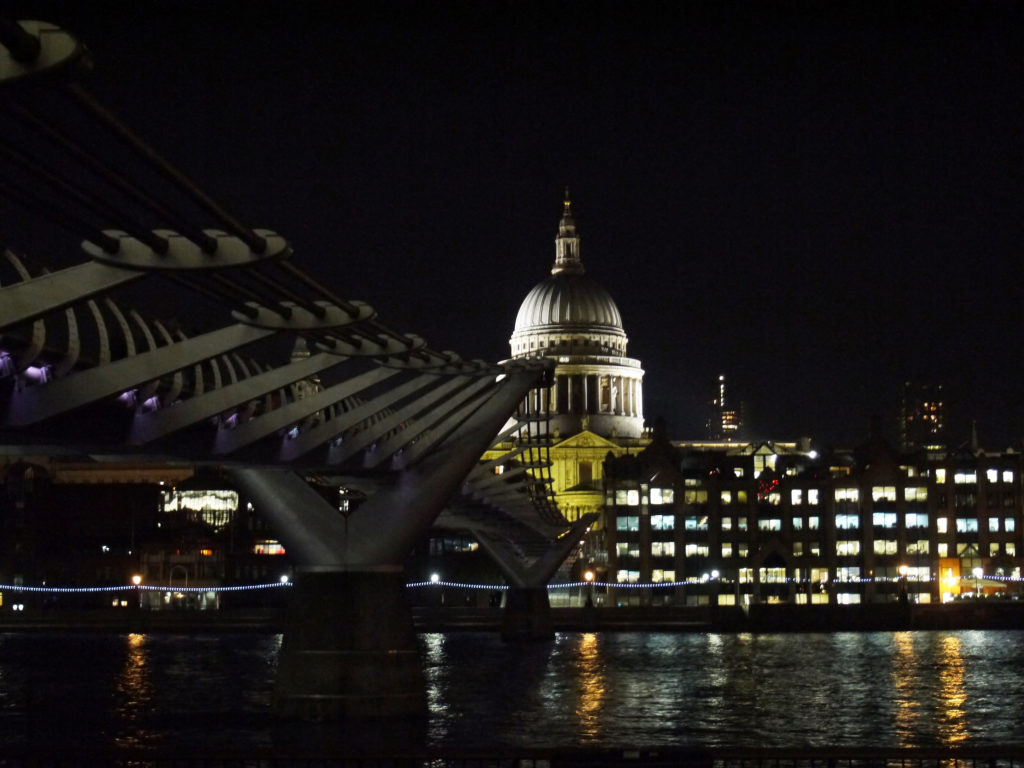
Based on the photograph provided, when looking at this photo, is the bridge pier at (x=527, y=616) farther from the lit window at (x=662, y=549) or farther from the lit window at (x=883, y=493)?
the lit window at (x=883, y=493)

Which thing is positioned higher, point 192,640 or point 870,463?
point 870,463

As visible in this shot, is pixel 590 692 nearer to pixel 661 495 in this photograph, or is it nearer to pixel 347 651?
pixel 347 651

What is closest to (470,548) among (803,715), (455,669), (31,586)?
(31,586)

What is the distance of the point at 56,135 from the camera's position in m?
16.9

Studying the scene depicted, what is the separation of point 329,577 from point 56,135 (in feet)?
92.0

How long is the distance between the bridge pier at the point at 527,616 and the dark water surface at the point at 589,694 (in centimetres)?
499

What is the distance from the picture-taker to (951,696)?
201 ft

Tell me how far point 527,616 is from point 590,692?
49019 millimetres

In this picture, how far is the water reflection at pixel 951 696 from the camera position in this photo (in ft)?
158

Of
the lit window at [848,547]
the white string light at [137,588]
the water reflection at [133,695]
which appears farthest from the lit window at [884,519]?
the water reflection at [133,695]

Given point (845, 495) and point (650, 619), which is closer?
point (650, 619)

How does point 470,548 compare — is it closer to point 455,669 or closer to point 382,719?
point 455,669

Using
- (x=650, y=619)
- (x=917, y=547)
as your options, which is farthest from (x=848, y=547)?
(x=650, y=619)

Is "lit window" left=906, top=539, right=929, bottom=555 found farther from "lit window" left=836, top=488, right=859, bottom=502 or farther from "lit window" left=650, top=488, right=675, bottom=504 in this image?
"lit window" left=650, top=488, right=675, bottom=504
